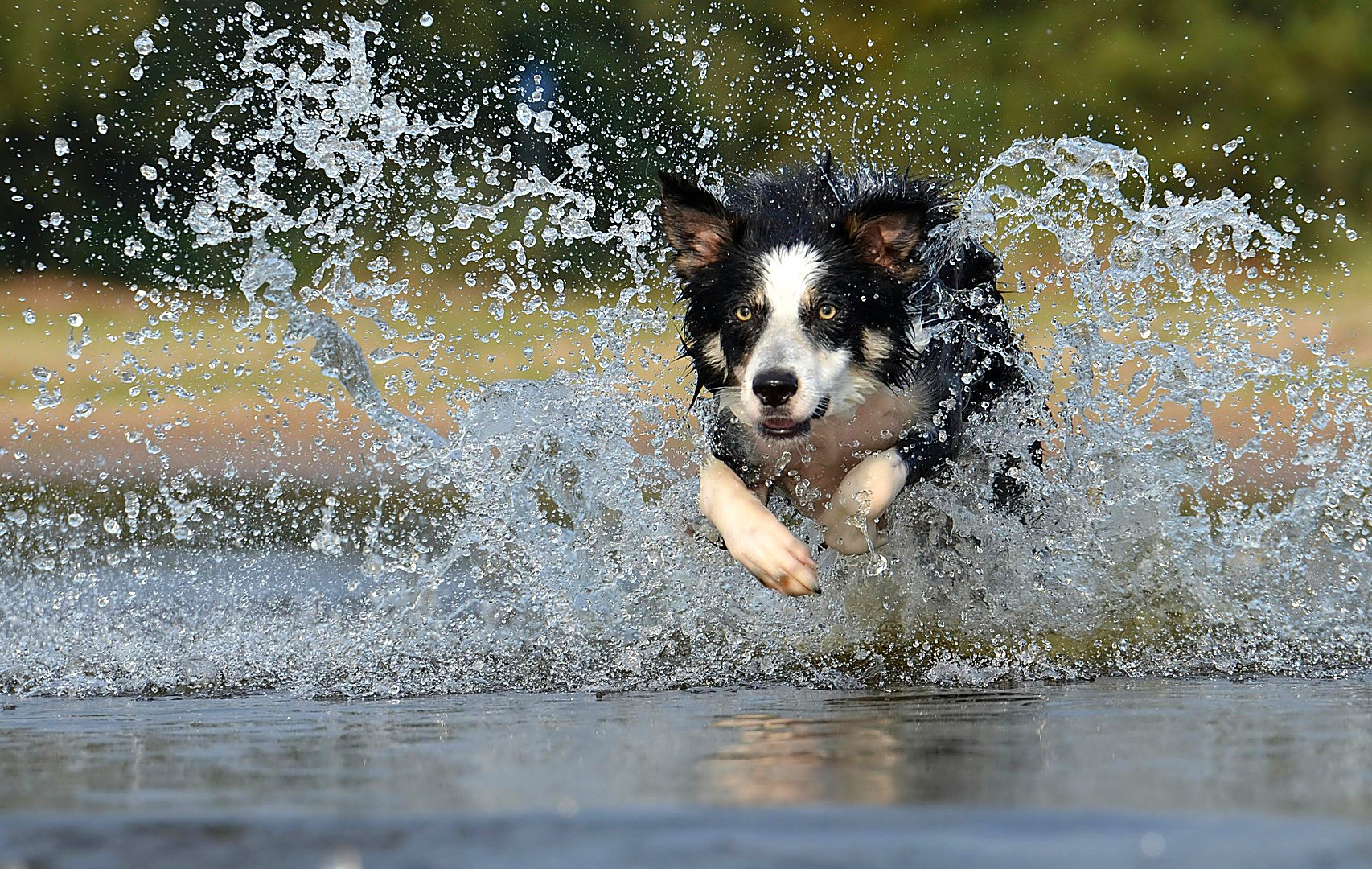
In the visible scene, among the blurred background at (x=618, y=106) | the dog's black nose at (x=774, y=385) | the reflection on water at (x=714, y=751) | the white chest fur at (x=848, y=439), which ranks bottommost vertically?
the reflection on water at (x=714, y=751)

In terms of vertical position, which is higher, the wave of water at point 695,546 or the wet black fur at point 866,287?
the wet black fur at point 866,287

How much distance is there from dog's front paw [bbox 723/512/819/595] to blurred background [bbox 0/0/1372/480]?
12.6m

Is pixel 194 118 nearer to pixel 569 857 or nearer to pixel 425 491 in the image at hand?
pixel 425 491

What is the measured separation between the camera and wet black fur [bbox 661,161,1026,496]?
4.90 meters

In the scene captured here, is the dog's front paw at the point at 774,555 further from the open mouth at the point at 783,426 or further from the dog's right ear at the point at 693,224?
the dog's right ear at the point at 693,224

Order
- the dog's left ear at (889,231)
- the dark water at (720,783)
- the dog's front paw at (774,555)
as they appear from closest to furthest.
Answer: the dark water at (720,783), the dog's front paw at (774,555), the dog's left ear at (889,231)

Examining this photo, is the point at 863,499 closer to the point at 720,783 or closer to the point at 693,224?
the point at 693,224

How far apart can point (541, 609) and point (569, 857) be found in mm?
2895

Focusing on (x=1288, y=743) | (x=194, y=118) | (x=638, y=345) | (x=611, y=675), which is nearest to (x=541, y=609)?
(x=611, y=675)

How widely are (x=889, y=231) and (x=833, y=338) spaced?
37cm

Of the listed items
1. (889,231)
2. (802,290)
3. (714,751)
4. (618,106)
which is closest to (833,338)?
(802,290)

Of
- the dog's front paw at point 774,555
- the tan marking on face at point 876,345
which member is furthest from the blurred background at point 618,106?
the dog's front paw at point 774,555

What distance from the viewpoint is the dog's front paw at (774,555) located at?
13.8 feet

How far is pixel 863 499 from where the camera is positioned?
4.73m
